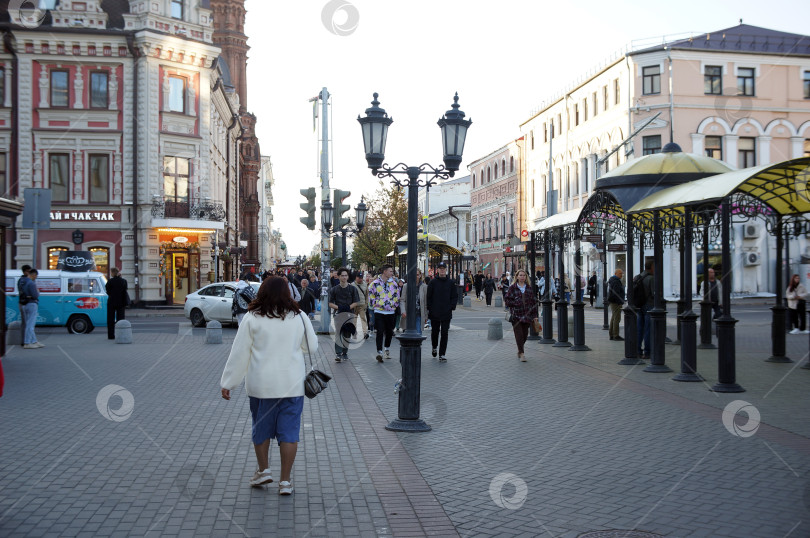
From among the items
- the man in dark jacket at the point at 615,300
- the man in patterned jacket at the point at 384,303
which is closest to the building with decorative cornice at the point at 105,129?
the man in dark jacket at the point at 615,300

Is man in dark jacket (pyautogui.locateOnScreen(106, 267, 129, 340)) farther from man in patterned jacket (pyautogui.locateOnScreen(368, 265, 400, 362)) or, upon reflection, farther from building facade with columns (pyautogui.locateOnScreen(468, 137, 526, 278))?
building facade with columns (pyautogui.locateOnScreen(468, 137, 526, 278))

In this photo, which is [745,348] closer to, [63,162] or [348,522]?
[348,522]

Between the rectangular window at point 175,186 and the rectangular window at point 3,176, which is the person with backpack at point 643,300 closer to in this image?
the rectangular window at point 175,186

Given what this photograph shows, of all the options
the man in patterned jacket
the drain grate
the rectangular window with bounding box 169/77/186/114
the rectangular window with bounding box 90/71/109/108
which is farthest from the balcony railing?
the drain grate

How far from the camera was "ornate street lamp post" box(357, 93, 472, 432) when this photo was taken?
8875 millimetres

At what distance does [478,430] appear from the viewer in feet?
28.5

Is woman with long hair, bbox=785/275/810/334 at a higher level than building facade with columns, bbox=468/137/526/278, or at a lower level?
lower

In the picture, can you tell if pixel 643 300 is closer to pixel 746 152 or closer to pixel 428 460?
pixel 428 460

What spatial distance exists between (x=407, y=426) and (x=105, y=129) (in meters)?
31.1

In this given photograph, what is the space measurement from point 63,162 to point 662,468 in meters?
34.1

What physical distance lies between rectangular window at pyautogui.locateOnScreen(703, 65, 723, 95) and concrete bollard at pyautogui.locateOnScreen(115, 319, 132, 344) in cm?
3621

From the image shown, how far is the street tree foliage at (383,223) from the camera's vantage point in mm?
68500

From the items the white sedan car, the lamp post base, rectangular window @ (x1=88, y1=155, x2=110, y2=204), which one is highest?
rectangular window @ (x1=88, y1=155, x2=110, y2=204)

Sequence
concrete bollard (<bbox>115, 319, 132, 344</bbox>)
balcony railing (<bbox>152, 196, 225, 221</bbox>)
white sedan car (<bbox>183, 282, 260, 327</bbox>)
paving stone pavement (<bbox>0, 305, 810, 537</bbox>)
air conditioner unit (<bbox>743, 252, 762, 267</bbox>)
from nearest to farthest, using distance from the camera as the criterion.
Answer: paving stone pavement (<bbox>0, 305, 810, 537</bbox>) < concrete bollard (<bbox>115, 319, 132, 344</bbox>) < white sedan car (<bbox>183, 282, 260, 327</bbox>) < balcony railing (<bbox>152, 196, 225, 221</bbox>) < air conditioner unit (<bbox>743, 252, 762, 267</bbox>)
